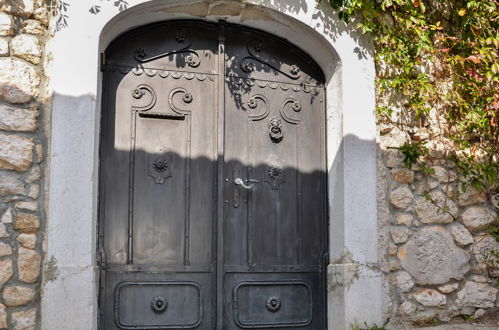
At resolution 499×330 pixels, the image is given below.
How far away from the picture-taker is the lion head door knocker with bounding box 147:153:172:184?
4117 millimetres

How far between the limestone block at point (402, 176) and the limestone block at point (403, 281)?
642 mm

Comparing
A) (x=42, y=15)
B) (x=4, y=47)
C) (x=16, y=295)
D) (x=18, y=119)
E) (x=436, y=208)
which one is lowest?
(x=16, y=295)

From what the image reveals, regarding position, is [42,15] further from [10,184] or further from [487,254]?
[487,254]

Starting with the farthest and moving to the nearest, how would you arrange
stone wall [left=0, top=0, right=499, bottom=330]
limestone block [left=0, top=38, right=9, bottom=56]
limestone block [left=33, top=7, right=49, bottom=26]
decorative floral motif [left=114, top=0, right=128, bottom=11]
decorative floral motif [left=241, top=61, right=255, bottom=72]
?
1. decorative floral motif [left=241, top=61, right=255, bottom=72]
2. decorative floral motif [left=114, top=0, right=128, bottom=11]
3. limestone block [left=33, top=7, right=49, bottom=26]
4. limestone block [left=0, top=38, right=9, bottom=56]
5. stone wall [left=0, top=0, right=499, bottom=330]

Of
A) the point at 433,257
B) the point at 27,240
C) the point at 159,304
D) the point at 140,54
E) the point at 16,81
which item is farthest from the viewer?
the point at 433,257

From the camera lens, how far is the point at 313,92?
181 inches

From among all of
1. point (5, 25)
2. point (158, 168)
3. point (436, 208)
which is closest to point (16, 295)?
point (158, 168)

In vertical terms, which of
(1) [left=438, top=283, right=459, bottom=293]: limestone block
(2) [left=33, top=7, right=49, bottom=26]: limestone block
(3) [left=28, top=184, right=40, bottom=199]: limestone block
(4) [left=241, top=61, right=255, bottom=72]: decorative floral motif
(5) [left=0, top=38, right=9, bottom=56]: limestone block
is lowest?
(1) [left=438, top=283, right=459, bottom=293]: limestone block

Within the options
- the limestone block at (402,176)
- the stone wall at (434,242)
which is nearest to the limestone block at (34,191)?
the stone wall at (434,242)

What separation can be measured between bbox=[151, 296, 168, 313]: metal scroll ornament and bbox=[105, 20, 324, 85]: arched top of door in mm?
1503

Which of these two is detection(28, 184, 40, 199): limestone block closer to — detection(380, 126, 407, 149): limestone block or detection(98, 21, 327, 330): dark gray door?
detection(98, 21, 327, 330): dark gray door

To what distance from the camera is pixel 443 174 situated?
4488 millimetres

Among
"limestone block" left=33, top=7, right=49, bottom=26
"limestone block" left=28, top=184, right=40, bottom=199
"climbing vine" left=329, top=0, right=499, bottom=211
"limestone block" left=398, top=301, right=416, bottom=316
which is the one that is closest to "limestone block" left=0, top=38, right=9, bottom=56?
"limestone block" left=33, top=7, right=49, bottom=26

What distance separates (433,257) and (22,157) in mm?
2775
